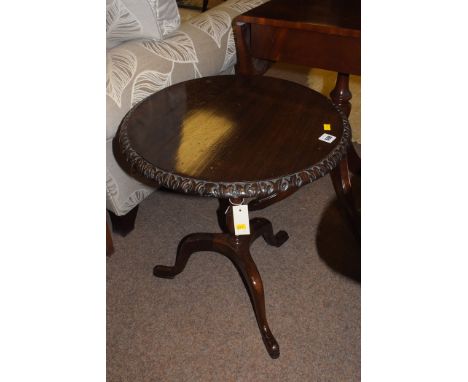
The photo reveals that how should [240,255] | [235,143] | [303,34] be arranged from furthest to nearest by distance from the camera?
[303,34], [240,255], [235,143]

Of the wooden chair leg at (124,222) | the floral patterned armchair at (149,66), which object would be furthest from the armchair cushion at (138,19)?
the wooden chair leg at (124,222)

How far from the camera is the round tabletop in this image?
937 millimetres

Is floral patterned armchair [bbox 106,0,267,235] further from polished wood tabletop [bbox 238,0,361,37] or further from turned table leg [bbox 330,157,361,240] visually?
turned table leg [bbox 330,157,361,240]

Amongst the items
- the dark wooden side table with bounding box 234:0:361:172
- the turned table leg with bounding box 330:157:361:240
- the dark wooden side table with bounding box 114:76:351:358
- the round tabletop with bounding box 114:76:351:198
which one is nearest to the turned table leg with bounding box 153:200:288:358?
the dark wooden side table with bounding box 114:76:351:358

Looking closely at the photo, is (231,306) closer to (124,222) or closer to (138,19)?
(124,222)

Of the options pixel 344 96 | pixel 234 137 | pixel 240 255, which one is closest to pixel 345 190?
pixel 344 96

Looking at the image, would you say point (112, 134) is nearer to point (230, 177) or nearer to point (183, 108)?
point (183, 108)

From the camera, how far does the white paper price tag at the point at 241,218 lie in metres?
1.13

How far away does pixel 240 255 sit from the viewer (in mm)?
1297

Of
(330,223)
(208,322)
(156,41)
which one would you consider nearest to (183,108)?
(156,41)

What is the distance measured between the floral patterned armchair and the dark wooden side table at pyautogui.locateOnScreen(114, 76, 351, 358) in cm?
10

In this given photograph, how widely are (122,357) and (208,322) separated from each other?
0.86 feet

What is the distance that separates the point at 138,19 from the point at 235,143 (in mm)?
652
